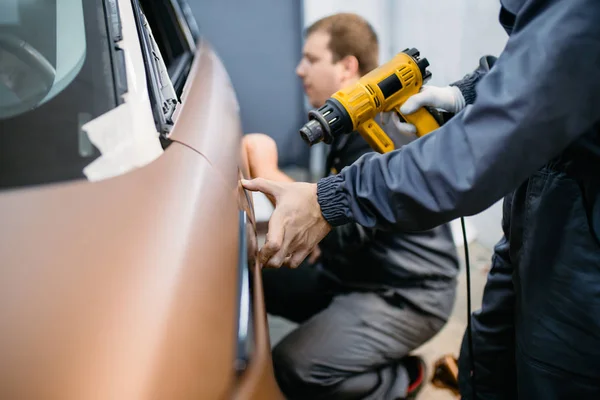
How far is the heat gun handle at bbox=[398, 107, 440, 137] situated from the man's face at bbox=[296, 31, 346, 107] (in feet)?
2.60

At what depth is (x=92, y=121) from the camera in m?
0.94

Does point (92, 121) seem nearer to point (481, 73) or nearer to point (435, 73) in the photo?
point (481, 73)

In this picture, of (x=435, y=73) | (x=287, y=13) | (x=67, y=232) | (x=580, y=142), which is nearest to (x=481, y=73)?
(x=580, y=142)

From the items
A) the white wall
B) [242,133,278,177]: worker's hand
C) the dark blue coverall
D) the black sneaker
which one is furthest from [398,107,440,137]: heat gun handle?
the white wall

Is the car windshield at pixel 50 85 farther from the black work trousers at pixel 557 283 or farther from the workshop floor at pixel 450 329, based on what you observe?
the workshop floor at pixel 450 329

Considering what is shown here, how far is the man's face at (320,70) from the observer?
1992 millimetres

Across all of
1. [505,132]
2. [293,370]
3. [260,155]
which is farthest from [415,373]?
[505,132]

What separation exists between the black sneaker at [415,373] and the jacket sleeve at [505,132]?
43.6 inches

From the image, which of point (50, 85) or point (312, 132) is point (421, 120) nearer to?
point (312, 132)

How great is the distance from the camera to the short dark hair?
6.48ft

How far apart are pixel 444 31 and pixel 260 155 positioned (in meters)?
1.39

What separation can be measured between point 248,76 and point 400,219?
2921 mm

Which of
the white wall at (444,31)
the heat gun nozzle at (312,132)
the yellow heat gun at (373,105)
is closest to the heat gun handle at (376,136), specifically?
the yellow heat gun at (373,105)

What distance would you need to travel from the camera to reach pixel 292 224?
0.97 meters
